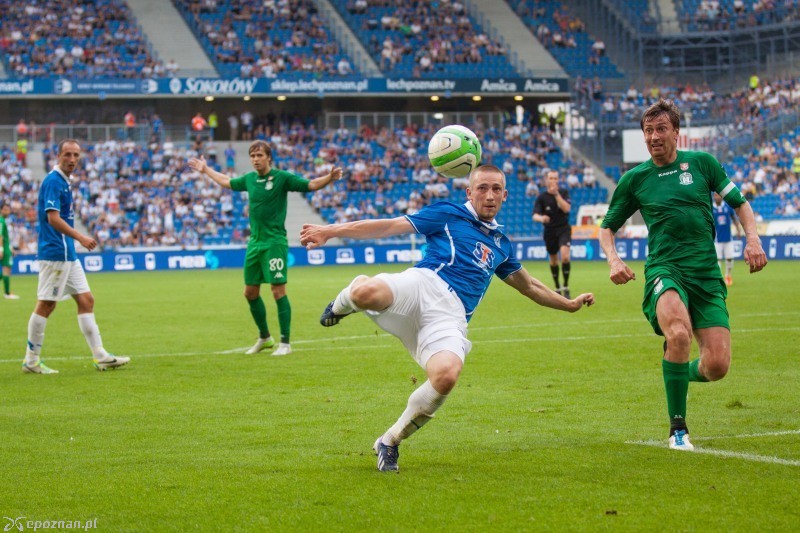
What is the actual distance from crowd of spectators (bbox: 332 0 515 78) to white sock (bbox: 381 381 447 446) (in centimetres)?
Answer: 4920


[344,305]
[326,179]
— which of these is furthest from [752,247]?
[326,179]

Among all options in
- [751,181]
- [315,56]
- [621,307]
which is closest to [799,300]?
[621,307]

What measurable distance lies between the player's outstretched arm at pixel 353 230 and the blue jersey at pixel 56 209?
617 centimetres

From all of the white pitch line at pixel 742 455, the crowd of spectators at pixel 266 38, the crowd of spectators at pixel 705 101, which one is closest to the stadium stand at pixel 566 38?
the crowd of spectators at pixel 705 101

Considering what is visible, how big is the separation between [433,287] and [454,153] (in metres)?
1.27

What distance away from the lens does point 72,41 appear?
53.1 m

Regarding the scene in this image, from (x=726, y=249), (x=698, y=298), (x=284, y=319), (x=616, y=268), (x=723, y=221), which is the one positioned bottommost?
(x=726, y=249)

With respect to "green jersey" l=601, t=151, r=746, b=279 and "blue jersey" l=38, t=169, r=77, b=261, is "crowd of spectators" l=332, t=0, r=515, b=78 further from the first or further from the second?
"green jersey" l=601, t=151, r=746, b=279

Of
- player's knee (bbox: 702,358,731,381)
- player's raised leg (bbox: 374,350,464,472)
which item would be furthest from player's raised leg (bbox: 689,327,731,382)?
player's raised leg (bbox: 374,350,464,472)

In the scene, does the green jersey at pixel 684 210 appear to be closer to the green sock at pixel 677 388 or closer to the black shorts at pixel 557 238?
the green sock at pixel 677 388

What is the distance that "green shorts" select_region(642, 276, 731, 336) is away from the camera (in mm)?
7406

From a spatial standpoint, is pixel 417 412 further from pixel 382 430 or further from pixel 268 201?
pixel 268 201

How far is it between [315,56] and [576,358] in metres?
45.4

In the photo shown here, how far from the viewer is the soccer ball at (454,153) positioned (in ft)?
25.3
